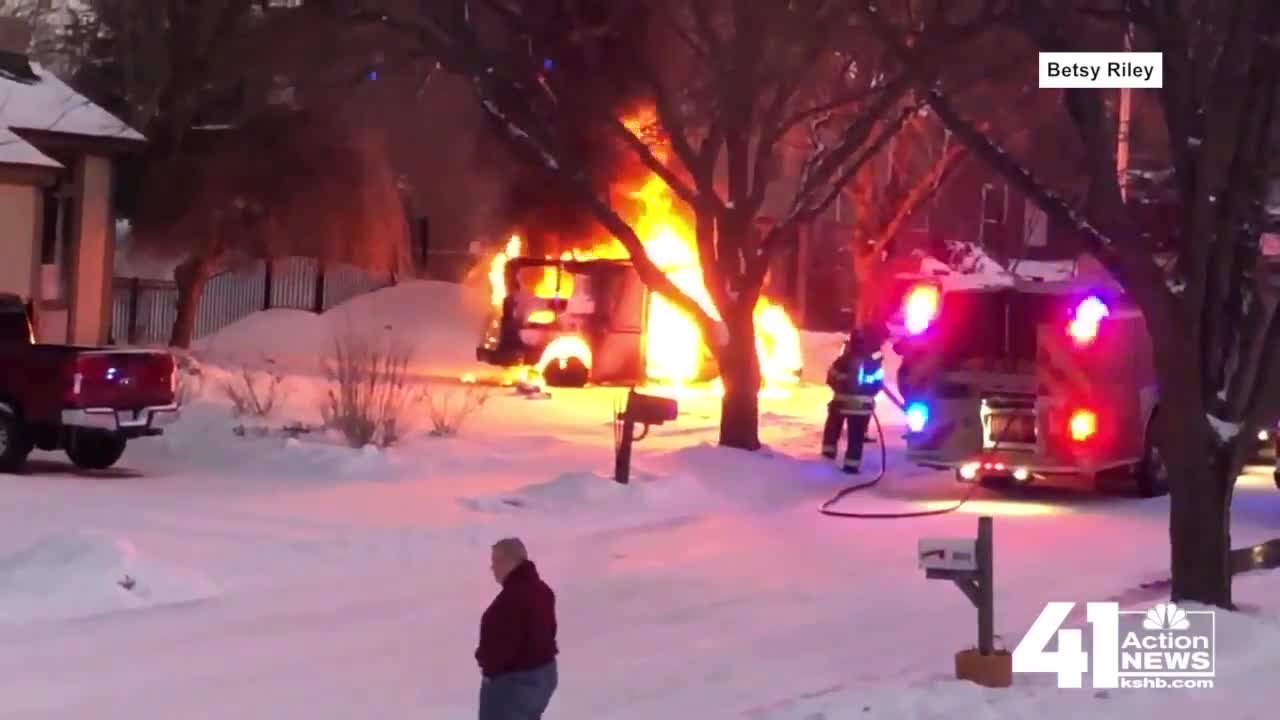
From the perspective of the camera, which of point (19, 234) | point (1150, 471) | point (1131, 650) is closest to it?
point (1131, 650)

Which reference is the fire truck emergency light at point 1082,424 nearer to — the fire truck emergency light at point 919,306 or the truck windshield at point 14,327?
the fire truck emergency light at point 919,306

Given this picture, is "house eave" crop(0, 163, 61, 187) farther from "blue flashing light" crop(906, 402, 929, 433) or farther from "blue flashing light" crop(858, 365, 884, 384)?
"blue flashing light" crop(906, 402, 929, 433)

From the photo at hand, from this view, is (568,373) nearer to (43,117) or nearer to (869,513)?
(43,117)

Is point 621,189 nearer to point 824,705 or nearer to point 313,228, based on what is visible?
point 313,228

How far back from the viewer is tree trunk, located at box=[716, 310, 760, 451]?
21.3m

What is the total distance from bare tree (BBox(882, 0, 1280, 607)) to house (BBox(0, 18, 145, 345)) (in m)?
20.1

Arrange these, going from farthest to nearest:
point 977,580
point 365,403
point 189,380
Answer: point 189,380, point 365,403, point 977,580

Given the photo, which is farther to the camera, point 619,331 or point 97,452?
point 619,331

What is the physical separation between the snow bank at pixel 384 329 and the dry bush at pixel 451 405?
17.7ft

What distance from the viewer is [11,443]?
738 inches

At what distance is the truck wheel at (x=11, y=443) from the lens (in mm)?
18734

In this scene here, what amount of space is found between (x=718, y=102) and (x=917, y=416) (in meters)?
4.61

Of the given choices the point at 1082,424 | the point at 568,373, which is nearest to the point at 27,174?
the point at 568,373

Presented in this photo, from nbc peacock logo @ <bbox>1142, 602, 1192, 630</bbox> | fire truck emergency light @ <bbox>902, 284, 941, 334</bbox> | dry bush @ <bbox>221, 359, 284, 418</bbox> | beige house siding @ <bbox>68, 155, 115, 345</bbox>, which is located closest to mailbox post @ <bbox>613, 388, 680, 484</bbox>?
dry bush @ <bbox>221, 359, 284, 418</bbox>
